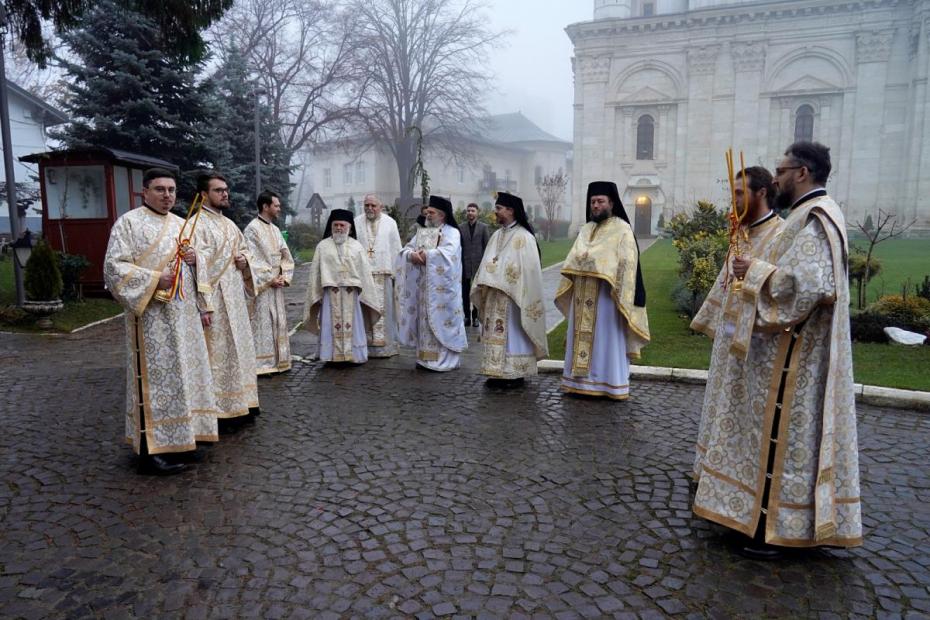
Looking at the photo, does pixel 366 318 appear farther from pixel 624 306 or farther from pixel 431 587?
pixel 431 587

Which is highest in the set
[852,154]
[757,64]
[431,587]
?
[757,64]

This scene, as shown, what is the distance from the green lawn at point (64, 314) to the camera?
1099cm

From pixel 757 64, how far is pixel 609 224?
3726cm

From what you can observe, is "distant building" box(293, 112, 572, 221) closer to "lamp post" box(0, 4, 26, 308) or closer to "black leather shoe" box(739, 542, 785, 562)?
"lamp post" box(0, 4, 26, 308)

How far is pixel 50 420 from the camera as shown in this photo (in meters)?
6.06

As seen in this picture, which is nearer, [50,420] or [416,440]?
[416,440]

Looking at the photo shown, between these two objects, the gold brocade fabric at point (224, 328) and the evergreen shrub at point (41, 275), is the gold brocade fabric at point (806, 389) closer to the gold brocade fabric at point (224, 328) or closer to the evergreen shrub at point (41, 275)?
the gold brocade fabric at point (224, 328)

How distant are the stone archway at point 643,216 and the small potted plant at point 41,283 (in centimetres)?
3504

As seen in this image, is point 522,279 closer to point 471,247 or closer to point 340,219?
point 340,219

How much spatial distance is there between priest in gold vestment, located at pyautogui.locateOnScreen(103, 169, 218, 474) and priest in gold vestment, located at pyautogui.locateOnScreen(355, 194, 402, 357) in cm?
422

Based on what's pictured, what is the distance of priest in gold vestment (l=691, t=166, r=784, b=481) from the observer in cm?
370

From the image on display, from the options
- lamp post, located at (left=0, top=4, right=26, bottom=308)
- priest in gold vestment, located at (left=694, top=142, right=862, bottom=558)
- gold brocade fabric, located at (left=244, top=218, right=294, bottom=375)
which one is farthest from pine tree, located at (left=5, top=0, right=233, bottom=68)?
priest in gold vestment, located at (left=694, top=142, right=862, bottom=558)

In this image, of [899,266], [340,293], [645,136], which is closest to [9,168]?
[340,293]

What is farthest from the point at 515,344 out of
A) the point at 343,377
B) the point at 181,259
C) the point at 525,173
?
the point at 525,173
